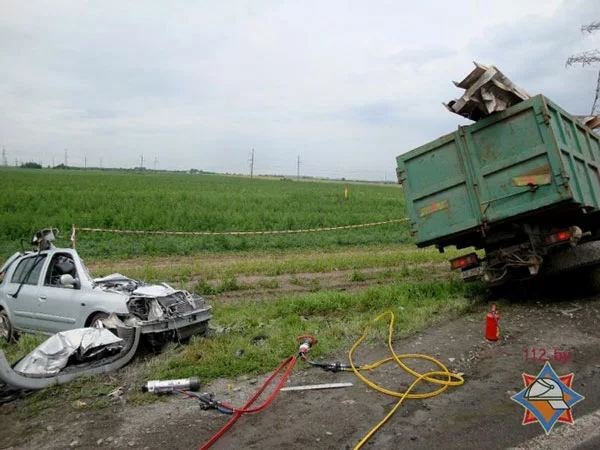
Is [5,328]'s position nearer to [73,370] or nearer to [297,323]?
[73,370]

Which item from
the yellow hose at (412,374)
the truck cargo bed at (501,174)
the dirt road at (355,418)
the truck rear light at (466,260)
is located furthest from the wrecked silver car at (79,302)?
the truck rear light at (466,260)

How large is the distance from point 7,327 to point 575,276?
958 cm

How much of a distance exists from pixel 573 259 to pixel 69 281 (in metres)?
7.47

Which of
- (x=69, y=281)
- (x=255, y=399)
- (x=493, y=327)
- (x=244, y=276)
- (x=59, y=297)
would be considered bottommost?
(x=255, y=399)

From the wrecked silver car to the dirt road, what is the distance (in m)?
1.42

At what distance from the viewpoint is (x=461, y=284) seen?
954 centimetres

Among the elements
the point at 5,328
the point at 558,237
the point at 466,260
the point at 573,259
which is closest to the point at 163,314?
the point at 5,328

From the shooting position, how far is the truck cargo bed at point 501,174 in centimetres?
684

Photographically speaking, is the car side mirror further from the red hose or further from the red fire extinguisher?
the red fire extinguisher

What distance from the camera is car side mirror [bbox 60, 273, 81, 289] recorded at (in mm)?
6988

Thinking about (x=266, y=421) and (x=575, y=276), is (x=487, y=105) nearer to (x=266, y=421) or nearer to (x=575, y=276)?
(x=575, y=276)

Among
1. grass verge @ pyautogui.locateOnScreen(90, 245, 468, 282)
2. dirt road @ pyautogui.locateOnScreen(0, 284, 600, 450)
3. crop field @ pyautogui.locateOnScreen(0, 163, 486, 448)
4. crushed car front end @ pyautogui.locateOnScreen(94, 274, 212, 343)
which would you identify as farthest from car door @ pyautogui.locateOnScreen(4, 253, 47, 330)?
grass verge @ pyautogui.locateOnScreen(90, 245, 468, 282)

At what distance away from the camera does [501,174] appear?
7230 millimetres

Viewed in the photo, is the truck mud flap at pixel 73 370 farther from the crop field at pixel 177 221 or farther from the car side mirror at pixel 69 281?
the crop field at pixel 177 221
